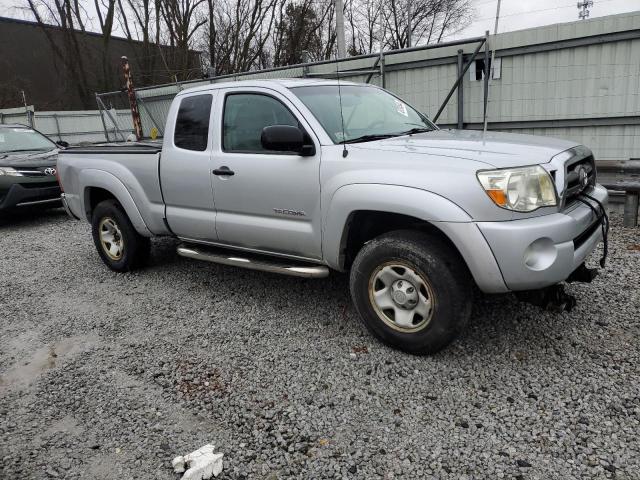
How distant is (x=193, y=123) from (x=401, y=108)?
190cm

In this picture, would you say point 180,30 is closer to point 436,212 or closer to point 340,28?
point 340,28

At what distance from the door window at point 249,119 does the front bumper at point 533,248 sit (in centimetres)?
184

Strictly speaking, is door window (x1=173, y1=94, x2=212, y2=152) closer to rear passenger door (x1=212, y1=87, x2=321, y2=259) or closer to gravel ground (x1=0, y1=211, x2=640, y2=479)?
rear passenger door (x1=212, y1=87, x2=321, y2=259)

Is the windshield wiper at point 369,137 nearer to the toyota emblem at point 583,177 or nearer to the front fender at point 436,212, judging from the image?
the front fender at point 436,212

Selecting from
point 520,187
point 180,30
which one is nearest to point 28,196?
point 520,187

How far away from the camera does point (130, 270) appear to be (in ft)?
17.9

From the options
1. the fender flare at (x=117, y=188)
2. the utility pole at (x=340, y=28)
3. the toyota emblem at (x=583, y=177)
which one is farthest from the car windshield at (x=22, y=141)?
the toyota emblem at (x=583, y=177)

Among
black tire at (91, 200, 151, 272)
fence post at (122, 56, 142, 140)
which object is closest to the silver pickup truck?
black tire at (91, 200, 151, 272)

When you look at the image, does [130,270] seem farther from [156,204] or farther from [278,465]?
[278,465]

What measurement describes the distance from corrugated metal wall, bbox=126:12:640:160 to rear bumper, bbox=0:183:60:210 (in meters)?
6.82

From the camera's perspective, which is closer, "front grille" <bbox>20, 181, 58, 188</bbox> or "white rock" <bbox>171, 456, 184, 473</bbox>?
"white rock" <bbox>171, 456, 184, 473</bbox>

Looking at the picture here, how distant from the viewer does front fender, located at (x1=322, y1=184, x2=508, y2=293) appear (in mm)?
2871

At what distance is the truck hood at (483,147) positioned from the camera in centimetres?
297

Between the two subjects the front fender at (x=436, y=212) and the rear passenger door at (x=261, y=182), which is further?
the rear passenger door at (x=261, y=182)
